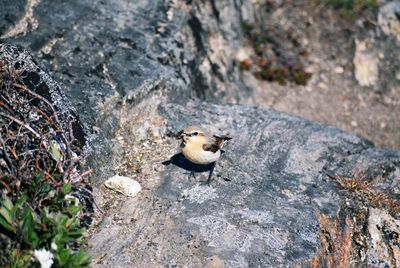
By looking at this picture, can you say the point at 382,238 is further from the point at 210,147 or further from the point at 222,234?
the point at 210,147

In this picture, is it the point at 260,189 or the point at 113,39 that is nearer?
the point at 260,189

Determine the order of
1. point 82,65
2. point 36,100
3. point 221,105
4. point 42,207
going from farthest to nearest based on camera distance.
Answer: point 221,105
point 82,65
point 36,100
point 42,207

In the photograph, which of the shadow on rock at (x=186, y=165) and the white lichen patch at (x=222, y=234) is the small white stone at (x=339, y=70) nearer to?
the shadow on rock at (x=186, y=165)

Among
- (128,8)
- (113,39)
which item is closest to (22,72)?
(113,39)

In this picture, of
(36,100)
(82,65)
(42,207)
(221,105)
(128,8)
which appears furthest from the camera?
(128,8)

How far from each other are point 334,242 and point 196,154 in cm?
198

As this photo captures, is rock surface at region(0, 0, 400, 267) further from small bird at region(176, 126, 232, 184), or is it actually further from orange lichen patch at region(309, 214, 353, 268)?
small bird at region(176, 126, 232, 184)

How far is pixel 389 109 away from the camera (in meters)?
14.1

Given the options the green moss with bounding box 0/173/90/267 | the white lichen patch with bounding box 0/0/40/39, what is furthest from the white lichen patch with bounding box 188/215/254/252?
the white lichen patch with bounding box 0/0/40/39

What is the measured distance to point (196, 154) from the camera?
289 inches

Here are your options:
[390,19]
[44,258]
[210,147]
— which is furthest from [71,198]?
[390,19]

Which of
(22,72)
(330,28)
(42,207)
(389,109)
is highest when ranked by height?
(22,72)

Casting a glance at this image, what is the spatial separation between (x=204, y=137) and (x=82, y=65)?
248cm

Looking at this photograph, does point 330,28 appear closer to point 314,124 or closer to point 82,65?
point 314,124
